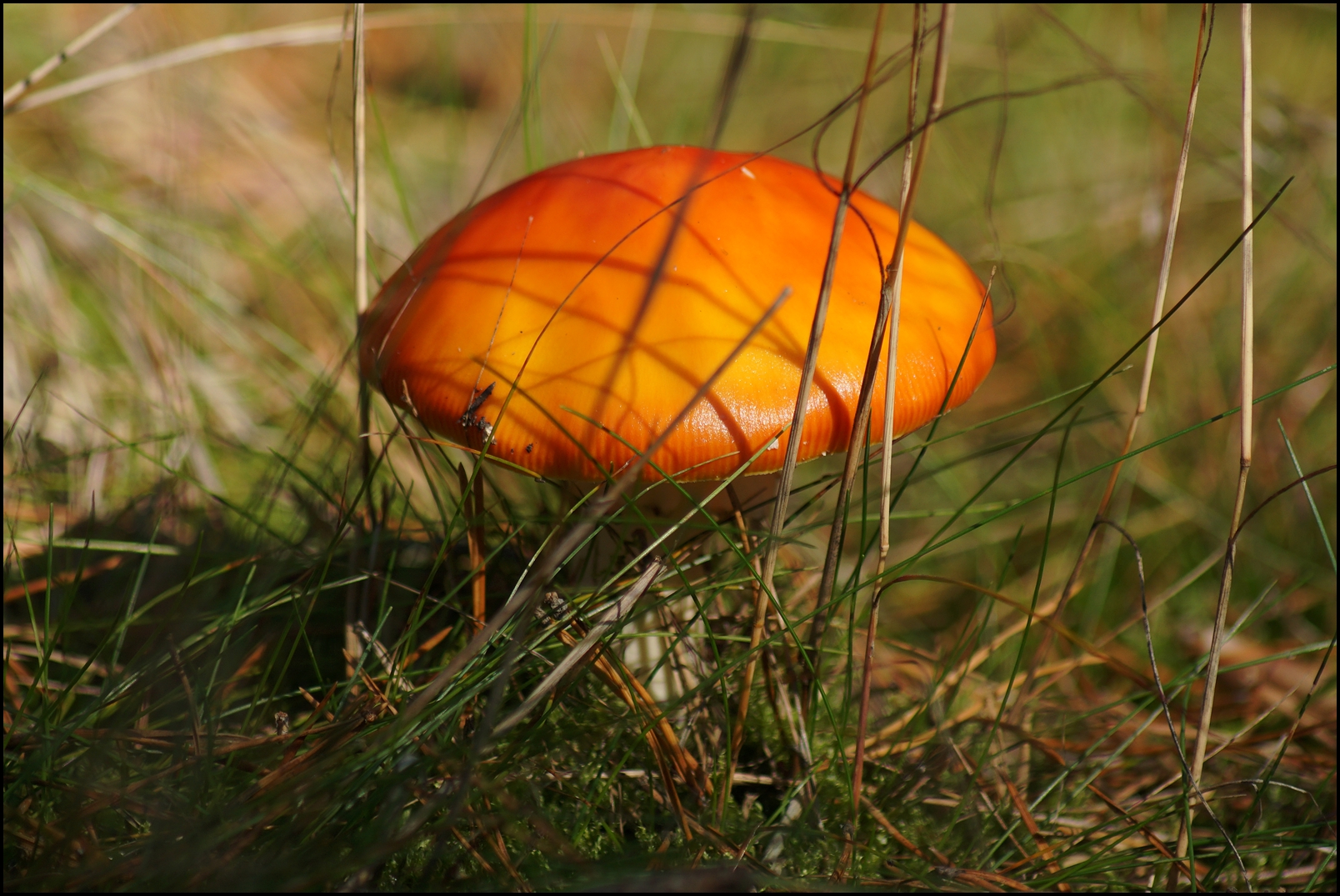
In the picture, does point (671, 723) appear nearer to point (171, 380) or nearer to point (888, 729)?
point (888, 729)

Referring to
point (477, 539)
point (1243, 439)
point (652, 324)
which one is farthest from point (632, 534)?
point (1243, 439)

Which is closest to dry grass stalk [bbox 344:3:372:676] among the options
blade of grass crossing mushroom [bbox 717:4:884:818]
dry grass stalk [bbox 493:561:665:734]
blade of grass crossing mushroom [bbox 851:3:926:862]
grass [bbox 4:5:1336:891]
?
grass [bbox 4:5:1336:891]

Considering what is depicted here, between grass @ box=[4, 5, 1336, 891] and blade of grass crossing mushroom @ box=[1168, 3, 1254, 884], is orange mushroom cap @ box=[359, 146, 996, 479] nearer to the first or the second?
grass @ box=[4, 5, 1336, 891]

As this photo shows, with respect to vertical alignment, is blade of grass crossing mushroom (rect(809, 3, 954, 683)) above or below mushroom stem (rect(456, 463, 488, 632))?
above

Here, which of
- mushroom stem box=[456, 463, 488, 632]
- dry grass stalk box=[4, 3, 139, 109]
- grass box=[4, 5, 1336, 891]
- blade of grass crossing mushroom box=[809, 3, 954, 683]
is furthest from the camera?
dry grass stalk box=[4, 3, 139, 109]

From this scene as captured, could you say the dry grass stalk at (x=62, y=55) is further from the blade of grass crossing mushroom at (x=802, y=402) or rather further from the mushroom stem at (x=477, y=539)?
the blade of grass crossing mushroom at (x=802, y=402)

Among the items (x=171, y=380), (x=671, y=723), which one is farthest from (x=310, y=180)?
(x=671, y=723)

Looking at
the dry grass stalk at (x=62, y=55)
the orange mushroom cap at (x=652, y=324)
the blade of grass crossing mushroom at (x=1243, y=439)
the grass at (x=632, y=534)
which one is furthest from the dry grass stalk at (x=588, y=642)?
the dry grass stalk at (x=62, y=55)
